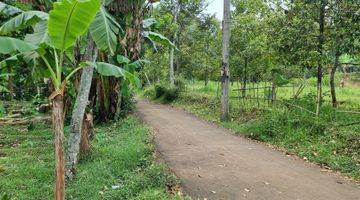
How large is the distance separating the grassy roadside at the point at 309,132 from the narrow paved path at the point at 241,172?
44 cm

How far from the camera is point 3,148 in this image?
39.1 feet

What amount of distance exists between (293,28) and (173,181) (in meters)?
7.02

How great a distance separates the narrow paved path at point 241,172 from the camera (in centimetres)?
736

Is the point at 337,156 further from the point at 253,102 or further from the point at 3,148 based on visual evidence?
the point at 3,148

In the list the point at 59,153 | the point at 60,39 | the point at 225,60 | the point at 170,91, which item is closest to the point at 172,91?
the point at 170,91

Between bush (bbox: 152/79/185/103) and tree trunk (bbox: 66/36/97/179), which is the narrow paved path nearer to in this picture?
tree trunk (bbox: 66/36/97/179)

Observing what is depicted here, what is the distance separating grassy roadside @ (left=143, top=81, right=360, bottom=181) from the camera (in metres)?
9.47

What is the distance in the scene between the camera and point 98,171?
8.66 meters

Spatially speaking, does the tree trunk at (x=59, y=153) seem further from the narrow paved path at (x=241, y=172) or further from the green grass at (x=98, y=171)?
the narrow paved path at (x=241, y=172)

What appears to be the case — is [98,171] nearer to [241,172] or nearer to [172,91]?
[241,172]

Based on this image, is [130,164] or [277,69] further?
[277,69]

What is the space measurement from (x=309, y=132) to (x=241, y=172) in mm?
3378

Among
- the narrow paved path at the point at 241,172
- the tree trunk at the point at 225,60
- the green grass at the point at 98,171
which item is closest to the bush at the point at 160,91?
the tree trunk at the point at 225,60

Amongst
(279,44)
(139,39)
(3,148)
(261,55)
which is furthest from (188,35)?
(3,148)
